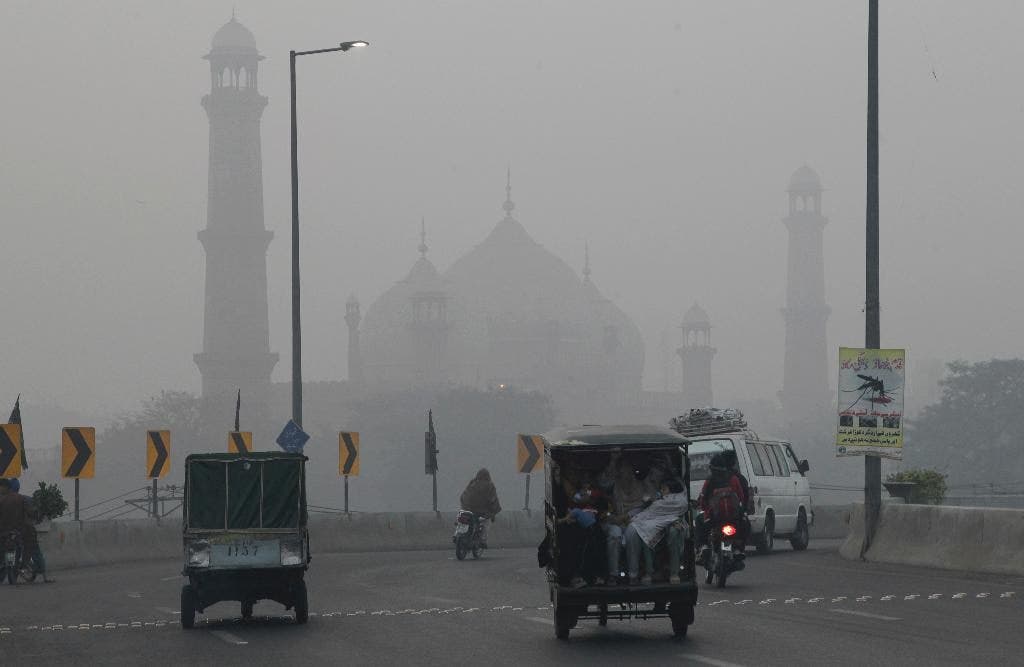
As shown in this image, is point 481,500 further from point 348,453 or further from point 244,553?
point 244,553

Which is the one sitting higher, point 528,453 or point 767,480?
point 767,480

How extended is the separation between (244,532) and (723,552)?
19.4ft

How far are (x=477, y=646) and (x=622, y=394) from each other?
175 m

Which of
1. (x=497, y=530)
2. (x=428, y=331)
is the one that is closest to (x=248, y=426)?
(x=428, y=331)

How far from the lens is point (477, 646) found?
44.7 ft

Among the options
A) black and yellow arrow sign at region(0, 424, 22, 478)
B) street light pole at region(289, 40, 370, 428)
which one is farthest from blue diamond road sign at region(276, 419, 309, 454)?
black and yellow arrow sign at region(0, 424, 22, 478)

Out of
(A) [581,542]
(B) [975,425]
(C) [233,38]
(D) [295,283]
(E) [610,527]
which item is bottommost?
(B) [975,425]

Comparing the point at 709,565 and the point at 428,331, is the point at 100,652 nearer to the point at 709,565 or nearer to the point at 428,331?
the point at 709,565

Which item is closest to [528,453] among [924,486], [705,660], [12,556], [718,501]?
[924,486]

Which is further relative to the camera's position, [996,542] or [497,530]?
[497,530]

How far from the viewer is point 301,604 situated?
54.0 feet

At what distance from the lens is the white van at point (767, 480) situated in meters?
27.3

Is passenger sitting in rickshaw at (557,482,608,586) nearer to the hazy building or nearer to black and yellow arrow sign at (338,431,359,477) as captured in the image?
black and yellow arrow sign at (338,431,359,477)

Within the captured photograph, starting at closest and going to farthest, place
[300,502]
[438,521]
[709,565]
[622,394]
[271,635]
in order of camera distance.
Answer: [271,635]
[300,502]
[709,565]
[438,521]
[622,394]
